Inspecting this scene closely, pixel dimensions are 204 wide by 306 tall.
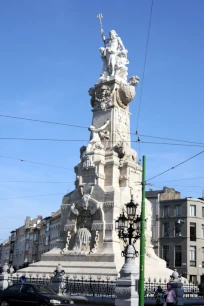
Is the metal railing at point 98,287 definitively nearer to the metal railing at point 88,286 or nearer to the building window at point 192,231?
the metal railing at point 88,286

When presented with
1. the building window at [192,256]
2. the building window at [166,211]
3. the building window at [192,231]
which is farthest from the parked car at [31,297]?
the building window at [166,211]

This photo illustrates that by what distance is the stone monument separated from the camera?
79.5 ft

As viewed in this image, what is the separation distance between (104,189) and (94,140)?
3483mm

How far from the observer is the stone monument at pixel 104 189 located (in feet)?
79.5

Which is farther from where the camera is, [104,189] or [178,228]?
[178,228]

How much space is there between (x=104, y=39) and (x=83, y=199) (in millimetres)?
12385

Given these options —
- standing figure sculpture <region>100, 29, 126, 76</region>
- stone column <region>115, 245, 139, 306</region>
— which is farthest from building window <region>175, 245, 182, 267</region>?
stone column <region>115, 245, 139, 306</region>

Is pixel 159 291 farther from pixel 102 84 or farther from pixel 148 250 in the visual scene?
pixel 102 84

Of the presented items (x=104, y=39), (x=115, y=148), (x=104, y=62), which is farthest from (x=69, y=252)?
(x=104, y=39)

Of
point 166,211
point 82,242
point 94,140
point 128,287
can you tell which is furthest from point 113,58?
point 166,211

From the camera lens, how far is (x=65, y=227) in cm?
2644

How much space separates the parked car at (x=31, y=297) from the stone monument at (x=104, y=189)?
6134mm

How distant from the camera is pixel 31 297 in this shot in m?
16.4

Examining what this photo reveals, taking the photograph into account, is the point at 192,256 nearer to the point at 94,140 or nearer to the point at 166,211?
the point at 166,211
